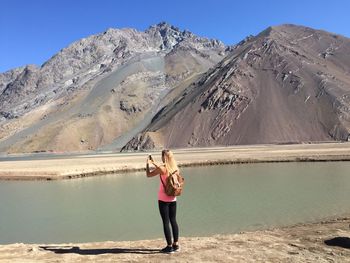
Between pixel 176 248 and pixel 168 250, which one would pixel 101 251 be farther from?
pixel 176 248

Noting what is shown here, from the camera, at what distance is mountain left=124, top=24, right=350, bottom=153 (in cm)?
10762

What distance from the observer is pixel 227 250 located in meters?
11.4

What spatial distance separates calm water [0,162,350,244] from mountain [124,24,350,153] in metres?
74.3

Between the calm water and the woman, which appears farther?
the calm water

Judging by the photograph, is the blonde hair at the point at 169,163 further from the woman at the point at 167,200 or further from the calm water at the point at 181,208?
the calm water at the point at 181,208

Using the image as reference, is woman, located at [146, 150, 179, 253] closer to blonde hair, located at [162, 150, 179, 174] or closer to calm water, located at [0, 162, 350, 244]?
blonde hair, located at [162, 150, 179, 174]

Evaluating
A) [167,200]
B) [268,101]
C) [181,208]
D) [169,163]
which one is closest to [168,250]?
[167,200]

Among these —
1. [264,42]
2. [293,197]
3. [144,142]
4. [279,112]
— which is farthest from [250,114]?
[293,197]

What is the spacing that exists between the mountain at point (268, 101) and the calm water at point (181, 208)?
244 ft

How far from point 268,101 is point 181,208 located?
98.0 m

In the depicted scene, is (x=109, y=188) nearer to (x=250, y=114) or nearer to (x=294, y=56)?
(x=250, y=114)

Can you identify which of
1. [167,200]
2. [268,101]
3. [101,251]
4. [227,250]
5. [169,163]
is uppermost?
[268,101]

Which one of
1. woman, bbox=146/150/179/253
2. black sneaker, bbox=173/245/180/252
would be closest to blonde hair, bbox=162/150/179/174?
woman, bbox=146/150/179/253

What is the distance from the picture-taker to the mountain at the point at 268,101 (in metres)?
108
